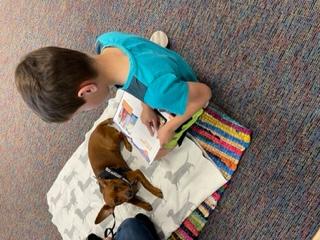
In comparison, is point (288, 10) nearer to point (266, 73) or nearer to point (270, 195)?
point (266, 73)

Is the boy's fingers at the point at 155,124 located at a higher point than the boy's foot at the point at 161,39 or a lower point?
lower

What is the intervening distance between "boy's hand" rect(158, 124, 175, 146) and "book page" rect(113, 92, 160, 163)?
42 mm

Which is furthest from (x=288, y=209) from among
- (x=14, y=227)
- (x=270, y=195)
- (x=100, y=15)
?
(x=14, y=227)

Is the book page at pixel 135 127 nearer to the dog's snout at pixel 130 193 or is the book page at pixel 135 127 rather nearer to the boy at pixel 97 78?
the dog's snout at pixel 130 193

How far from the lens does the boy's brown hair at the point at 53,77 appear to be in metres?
0.86

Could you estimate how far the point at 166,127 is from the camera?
1107 mm

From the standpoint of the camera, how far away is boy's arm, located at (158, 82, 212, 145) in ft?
3.37

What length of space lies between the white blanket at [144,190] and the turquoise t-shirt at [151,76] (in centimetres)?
28

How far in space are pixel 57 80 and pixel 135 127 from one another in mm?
470

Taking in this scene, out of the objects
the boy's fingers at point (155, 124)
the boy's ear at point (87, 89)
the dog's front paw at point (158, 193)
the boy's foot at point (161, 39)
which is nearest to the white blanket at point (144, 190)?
the dog's front paw at point (158, 193)

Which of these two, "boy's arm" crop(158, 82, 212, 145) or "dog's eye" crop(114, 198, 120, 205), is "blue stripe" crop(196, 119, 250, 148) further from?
"dog's eye" crop(114, 198, 120, 205)

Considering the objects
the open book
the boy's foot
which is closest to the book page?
the open book

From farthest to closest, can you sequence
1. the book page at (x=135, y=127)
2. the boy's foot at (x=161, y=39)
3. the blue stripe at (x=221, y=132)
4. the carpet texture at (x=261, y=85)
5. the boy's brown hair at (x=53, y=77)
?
the boy's foot at (x=161, y=39), the book page at (x=135, y=127), the blue stripe at (x=221, y=132), the carpet texture at (x=261, y=85), the boy's brown hair at (x=53, y=77)

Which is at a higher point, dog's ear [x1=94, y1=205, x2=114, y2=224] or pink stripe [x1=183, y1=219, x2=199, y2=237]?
pink stripe [x1=183, y1=219, x2=199, y2=237]
